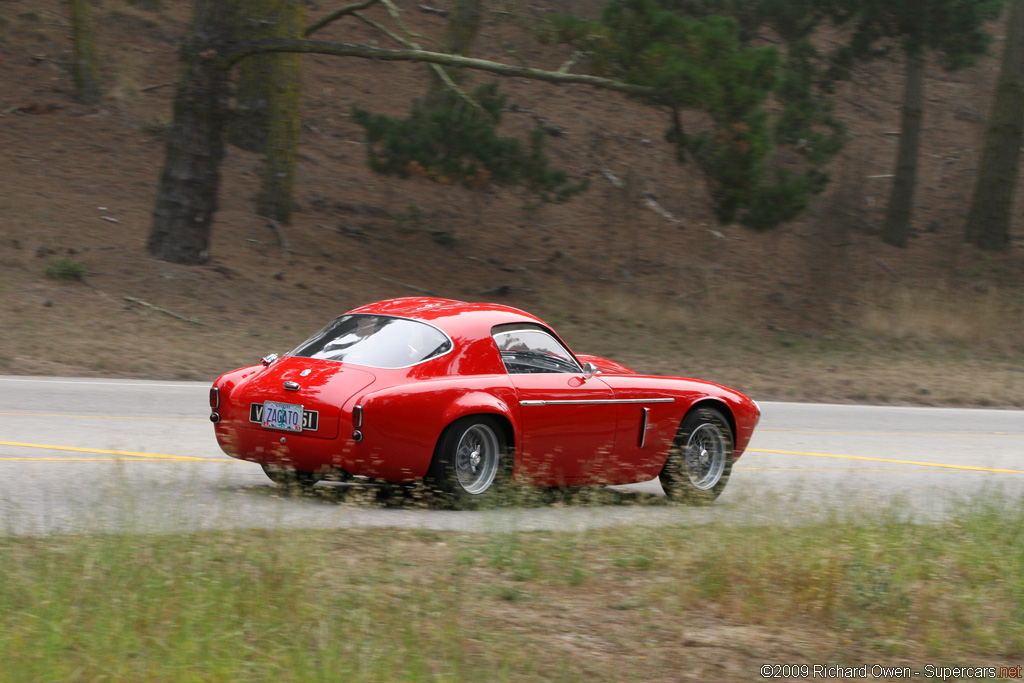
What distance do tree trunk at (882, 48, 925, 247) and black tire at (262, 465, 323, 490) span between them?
25.9 meters

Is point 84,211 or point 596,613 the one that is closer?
point 596,613

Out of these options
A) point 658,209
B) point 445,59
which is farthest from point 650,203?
point 445,59

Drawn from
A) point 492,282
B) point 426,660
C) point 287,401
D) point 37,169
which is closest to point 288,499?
point 287,401

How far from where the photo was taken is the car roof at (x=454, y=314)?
805 cm

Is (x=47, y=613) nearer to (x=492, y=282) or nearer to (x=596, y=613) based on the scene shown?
(x=596, y=613)

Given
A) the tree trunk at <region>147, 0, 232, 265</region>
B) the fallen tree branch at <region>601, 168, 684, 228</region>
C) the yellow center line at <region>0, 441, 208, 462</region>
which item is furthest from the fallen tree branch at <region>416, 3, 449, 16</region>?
the yellow center line at <region>0, 441, 208, 462</region>

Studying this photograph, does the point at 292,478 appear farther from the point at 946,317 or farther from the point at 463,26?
the point at 946,317

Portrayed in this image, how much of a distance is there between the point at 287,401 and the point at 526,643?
3.09m

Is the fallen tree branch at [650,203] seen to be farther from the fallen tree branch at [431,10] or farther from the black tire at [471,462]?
the black tire at [471,462]

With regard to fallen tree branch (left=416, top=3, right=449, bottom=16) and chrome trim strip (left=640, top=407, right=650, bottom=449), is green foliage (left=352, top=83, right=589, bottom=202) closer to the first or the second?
chrome trim strip (left=640, top=407, right=650, bottom=449)

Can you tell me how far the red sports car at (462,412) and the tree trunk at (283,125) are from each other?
16.0 m

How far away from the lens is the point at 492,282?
24.2m

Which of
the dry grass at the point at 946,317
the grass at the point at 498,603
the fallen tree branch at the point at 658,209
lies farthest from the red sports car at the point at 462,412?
the fallen tree branch at the point at 658,209

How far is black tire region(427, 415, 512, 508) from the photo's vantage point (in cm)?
753
